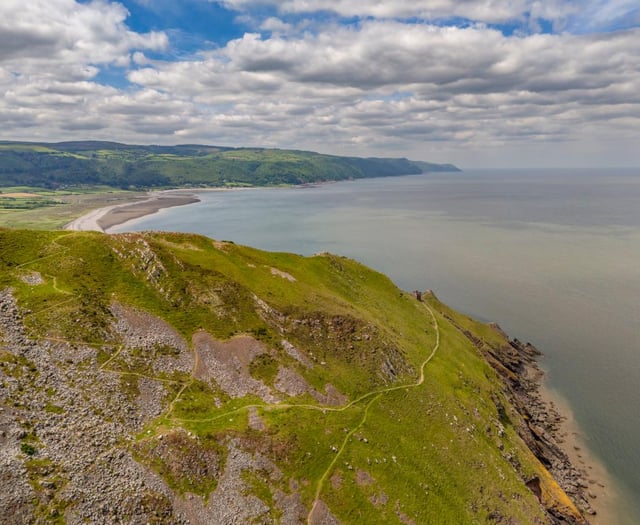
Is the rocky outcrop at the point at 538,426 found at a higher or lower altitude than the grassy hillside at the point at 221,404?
lower

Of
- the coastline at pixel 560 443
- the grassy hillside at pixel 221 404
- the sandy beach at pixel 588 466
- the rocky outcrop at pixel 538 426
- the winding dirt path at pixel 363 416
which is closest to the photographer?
the grassy hillside at pixel 221 404

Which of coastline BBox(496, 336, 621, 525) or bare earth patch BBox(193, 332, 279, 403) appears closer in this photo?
bare earth patch BBox(193, 332, 279, 403)

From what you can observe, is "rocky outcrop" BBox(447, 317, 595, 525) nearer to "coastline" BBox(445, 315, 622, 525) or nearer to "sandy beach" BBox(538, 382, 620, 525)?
"coastline" BBox(445, 315, 622, 525)

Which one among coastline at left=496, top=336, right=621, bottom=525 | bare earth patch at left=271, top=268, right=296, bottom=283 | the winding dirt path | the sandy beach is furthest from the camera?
bare earth patch at left=271, top=268, right=296, bottom=283

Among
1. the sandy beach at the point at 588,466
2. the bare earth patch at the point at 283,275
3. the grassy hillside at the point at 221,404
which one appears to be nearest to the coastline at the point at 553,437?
the sandy beach at the point at 588,466

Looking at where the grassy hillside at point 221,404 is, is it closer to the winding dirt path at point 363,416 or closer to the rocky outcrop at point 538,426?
the winding dirt path at point 363,416

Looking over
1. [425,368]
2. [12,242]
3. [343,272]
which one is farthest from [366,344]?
[12,242]

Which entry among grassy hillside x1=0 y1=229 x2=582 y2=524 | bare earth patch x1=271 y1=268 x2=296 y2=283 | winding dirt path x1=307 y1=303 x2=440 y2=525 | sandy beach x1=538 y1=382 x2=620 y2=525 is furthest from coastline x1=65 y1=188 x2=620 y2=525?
bare earth patch x1=271 y1=268 x2=296 y2=283

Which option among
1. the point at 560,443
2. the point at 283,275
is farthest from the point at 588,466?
the point at 283,275

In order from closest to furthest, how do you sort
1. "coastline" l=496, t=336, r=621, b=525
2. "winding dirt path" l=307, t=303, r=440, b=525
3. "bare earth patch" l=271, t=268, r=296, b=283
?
"winding dirt path" l=307, t=303, r=440, b=525 < "coastline" l=496, t=336, r=621, b=525 < "bare earth patch" l=271, t=268, r=296, b=283

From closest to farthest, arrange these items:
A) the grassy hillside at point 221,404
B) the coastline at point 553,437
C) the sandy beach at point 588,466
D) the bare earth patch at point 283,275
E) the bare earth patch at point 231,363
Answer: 1. the grassy hillside at point 221,404
2. the bare earth patch at point 231,363
3. the coastline at point 553,437
4. the sandy beach at point 588,466
5. the bare earth patch at point 283,275
